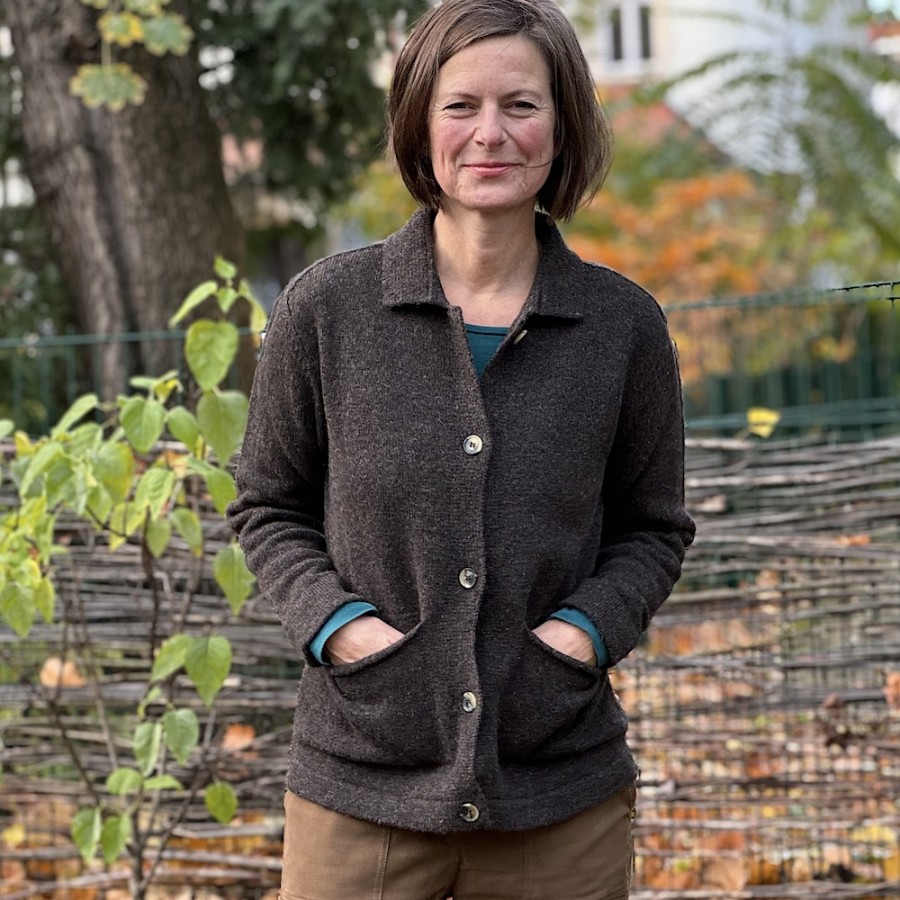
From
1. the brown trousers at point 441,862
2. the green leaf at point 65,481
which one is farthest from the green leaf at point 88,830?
the brown trousers at point 441,862

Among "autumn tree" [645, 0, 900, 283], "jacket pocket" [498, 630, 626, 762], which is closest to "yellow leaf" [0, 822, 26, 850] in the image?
"jacket pocket" [498, 630, 626, 762]

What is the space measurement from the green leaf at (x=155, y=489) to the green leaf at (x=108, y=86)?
238 cm

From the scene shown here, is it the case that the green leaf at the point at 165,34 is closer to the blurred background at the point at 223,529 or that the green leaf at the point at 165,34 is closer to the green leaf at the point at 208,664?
the blurred background at the point at 223,529

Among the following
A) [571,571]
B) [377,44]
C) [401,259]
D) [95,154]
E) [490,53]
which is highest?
[377,44]

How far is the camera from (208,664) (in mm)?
2850

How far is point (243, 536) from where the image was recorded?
204cm

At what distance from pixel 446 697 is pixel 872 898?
199 centimetres

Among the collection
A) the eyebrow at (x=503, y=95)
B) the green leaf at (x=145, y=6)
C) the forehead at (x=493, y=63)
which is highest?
the green leaf at (x=145, y=6)

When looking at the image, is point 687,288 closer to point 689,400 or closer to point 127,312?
point 689,400

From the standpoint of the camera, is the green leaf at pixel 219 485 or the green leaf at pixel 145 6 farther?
the green leaf at pixel 145 6

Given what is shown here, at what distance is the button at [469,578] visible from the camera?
1856 millimetres

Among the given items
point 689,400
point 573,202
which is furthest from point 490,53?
point 689,400

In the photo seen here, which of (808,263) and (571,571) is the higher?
(808,263)

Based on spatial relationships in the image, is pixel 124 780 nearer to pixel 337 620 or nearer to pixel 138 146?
pixel 337 620
